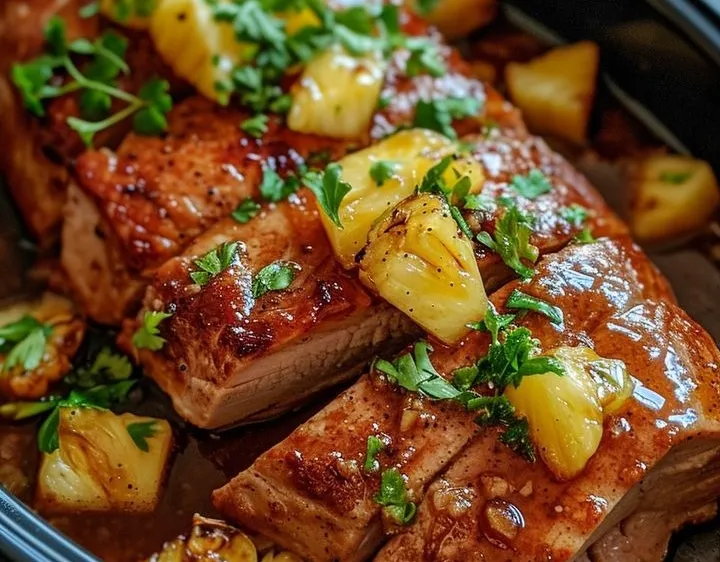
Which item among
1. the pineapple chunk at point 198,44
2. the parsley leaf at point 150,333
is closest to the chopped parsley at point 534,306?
the parsley leaf at point 150,333

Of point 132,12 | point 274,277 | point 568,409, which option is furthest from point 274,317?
point 132,12

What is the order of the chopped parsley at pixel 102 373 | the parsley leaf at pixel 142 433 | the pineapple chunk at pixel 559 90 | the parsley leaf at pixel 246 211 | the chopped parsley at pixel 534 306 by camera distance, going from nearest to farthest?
the chopped parsley at pixel 534 306 < the parsley leaf at pixel 142 433 < the parsley leaf at pixel 246 211 < the chopped parsley at pixel 102 373 < the pineapple chunk at pixel 559 90

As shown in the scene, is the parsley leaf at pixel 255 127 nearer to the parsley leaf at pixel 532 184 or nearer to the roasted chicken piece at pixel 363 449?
the parsley leaf at pixel 532 184

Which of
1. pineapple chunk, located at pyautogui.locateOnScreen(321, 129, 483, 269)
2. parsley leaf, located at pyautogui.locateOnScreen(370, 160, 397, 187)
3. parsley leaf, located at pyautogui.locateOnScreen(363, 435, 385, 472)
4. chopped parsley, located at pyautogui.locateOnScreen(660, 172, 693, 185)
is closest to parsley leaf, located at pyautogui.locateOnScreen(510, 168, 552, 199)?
pineapple chunk, located at pyautogui.locateOnScreen(321, 129, 483, 269)

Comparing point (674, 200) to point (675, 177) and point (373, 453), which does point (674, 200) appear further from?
point (373, 453)

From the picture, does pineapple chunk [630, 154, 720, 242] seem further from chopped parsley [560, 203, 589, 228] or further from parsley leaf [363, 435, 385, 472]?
parsley leaf [363, 435, 385, 472]

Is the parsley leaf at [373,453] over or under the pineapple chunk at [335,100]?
under

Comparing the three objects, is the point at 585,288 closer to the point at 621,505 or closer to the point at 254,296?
the point at 621,505
